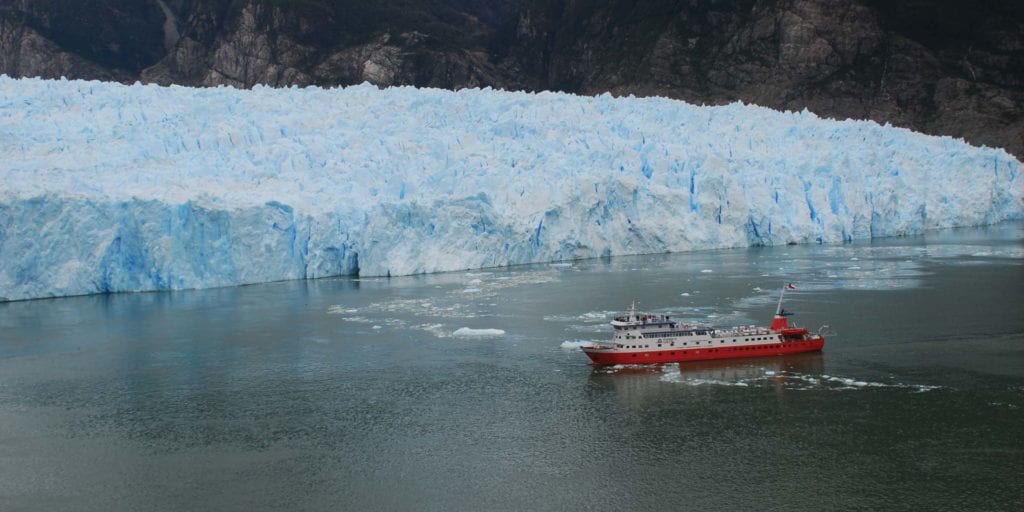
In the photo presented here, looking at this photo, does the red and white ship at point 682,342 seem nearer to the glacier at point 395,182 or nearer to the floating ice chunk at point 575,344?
the floating ice chunk at point 575,344

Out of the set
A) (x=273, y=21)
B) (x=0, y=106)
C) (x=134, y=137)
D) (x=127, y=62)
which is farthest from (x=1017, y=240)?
(x=127, y=62)

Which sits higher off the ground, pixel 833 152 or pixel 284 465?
pixel 833 152

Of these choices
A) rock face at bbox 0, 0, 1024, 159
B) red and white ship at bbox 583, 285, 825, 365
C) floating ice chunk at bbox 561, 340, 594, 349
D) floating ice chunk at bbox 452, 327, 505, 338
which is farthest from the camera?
rock face at bbox 0, 0, 1024, 159

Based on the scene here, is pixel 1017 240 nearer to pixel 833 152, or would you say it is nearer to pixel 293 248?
pixel 833 152

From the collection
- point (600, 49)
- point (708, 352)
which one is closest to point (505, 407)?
point (708, 352)

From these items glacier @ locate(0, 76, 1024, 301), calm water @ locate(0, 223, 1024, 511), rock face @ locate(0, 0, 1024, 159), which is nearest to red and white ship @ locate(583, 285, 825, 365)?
calm water @ locate(0, 223, 1024, 511)

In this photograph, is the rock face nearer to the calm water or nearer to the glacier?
the glacier

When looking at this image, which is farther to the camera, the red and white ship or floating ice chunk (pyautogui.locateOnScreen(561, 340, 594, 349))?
floating ice chunk (pyautogui.locateOnScreen(561, 340, 594, 349))

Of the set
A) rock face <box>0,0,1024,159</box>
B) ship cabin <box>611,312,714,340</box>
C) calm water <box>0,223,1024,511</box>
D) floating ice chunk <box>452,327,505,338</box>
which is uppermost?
rock face <box>0,0,1024,159</box>
